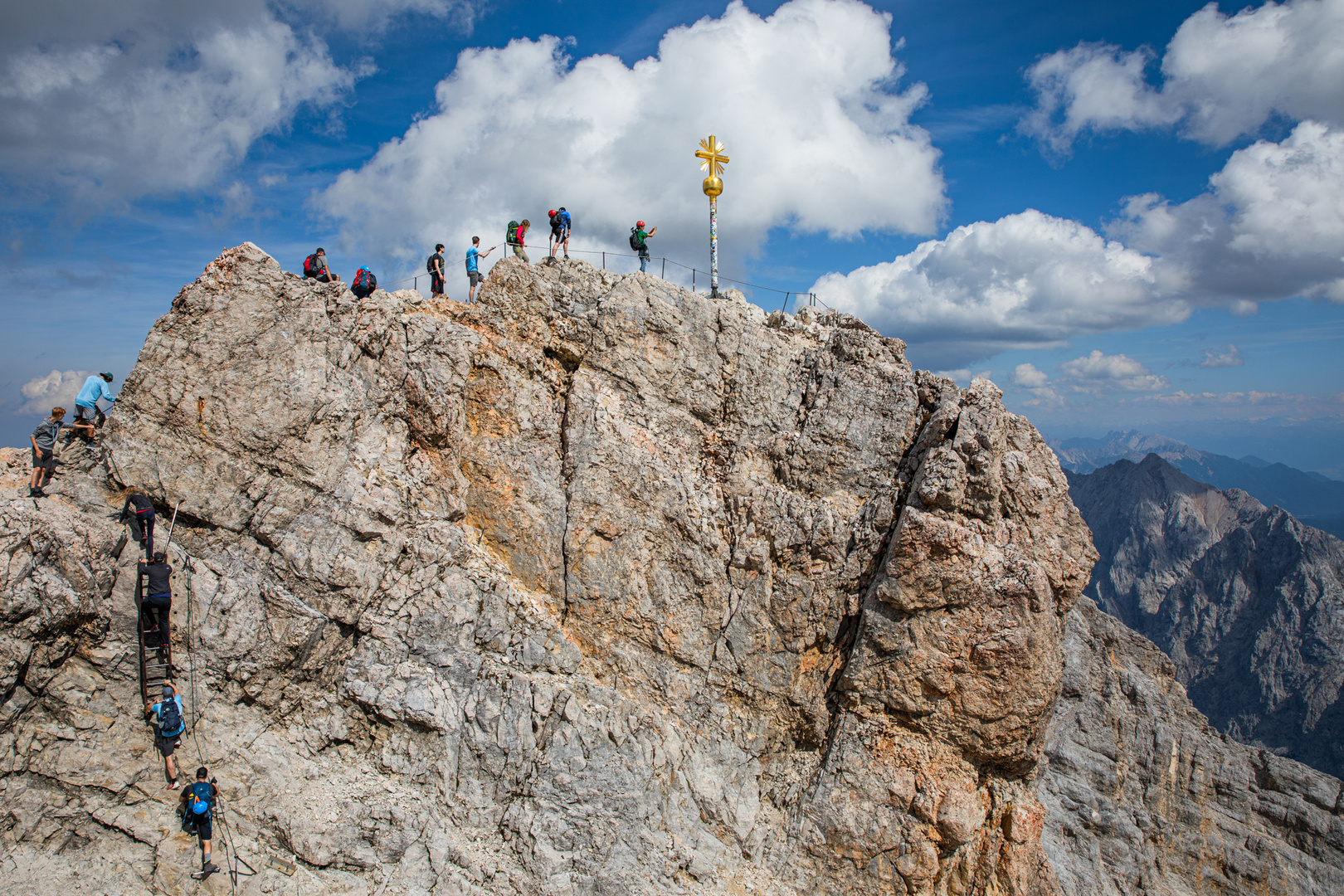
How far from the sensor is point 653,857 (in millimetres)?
21547

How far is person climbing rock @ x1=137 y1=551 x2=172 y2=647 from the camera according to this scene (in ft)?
59.7

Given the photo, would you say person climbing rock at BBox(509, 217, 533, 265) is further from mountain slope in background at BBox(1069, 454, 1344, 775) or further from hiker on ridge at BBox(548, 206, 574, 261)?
mountain slope in background at BBox(1069, 454, 1344, 775)

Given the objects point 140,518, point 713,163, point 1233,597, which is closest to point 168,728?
point 140,518

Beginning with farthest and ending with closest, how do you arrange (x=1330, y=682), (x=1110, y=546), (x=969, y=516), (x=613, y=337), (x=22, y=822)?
(x=1110, y=546) < (x=1330, y=682) < (x=613, y=337) < (x=969, y=516) < (x=22, y=822)

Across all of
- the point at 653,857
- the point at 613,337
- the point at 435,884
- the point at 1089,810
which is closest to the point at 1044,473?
the point at 1089,810

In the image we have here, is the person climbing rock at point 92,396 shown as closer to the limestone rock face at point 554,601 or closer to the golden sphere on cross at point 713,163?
the limestone rock face at point 554,601

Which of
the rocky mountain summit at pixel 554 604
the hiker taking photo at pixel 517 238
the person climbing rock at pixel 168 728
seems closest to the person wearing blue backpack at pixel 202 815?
the rocky mountain summit at pixel 554 604

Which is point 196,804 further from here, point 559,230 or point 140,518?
point 559,230

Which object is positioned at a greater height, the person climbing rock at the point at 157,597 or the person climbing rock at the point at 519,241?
the person climbing rock at the point at 519,241

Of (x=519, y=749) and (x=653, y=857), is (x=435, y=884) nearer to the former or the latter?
(x=519, y=749)

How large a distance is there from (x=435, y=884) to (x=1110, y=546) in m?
178

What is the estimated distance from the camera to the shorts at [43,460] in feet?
61.7

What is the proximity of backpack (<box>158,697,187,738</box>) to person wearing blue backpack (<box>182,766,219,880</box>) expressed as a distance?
4.51ft

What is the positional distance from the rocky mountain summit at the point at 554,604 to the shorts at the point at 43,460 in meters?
0.55
